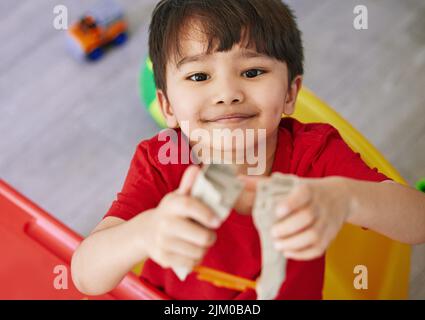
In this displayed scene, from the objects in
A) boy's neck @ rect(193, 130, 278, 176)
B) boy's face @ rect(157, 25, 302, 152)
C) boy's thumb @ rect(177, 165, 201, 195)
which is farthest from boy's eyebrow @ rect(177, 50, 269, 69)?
boy's thumb @ rect(177, 165, 201, 195)

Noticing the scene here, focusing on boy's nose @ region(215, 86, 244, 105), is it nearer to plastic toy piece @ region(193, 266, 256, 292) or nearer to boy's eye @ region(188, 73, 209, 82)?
boy's eye @ region(188, 73, 209, 82)

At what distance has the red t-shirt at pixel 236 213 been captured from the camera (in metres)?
0.61

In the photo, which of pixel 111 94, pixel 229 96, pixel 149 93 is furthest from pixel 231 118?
pixel 111 94

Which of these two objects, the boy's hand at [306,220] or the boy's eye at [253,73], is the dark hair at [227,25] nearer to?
the boy's eye at [253,73]

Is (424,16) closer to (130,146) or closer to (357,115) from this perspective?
(357,115)

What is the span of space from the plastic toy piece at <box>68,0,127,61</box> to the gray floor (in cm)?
2

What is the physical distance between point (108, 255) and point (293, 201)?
0.22m

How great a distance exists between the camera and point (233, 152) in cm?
62

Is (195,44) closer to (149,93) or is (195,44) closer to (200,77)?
(200,77)

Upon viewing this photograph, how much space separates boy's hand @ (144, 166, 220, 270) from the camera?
1.25 feet

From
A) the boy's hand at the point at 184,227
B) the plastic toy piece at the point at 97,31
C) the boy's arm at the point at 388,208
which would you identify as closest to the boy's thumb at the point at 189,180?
the boy's hand at the point at 184,227

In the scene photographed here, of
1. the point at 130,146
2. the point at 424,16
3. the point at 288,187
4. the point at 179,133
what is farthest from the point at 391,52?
→ the point at 288,187

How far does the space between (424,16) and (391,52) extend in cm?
11
